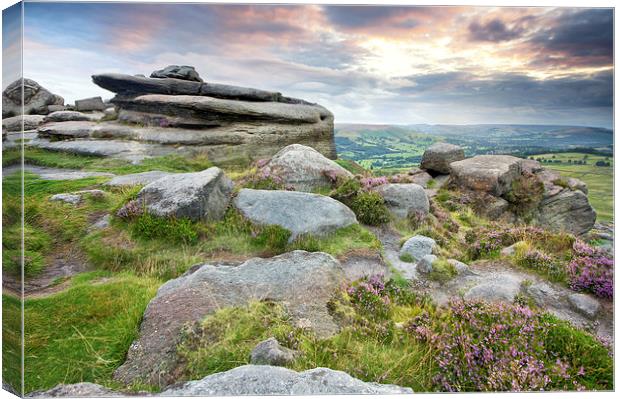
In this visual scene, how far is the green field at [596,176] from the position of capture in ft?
23.7

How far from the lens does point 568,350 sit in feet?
18.3

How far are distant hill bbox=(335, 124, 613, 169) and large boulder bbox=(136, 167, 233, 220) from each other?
3.11 metres

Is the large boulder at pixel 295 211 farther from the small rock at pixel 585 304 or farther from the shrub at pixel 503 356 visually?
the small rock at pixel 585 304

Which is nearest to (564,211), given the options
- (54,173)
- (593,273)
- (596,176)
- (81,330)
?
(596,176)

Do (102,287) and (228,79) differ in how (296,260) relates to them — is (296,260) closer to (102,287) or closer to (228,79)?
(102,287)

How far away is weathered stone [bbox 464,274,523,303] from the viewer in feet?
21.5

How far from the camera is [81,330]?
5.48 metres

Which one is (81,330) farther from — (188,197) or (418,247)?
(418,247)

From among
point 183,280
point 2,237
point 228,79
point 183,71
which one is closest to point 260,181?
point 228,79

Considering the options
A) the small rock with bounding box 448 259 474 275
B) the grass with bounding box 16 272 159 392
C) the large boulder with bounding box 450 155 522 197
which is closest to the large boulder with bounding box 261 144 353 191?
the small rock with bounding box 448 259 474 275

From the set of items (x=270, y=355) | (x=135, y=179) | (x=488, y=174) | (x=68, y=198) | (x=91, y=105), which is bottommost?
(x=270, y=355)

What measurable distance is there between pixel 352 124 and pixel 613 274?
5.64 metres

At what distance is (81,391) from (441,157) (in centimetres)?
1646

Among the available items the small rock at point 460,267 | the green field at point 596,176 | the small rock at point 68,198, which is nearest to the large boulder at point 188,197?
the small rock at point 68,198
